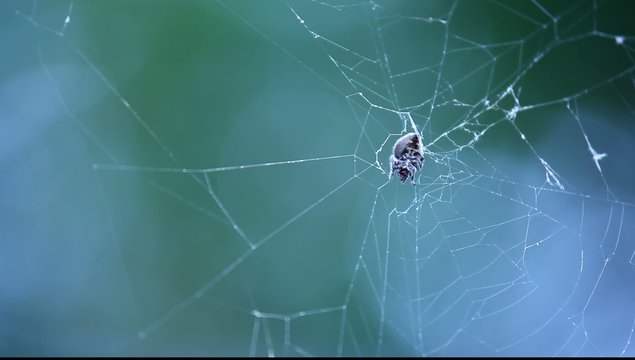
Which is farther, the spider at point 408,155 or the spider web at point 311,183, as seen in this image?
the spider web at point 311,183

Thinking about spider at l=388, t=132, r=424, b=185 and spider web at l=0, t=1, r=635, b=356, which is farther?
spider web at l=0, t=1, r=635, b=356

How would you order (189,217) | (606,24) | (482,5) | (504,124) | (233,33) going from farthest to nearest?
1. (189,217)
2. (233,33)
3. (504,124)
4. (482,5)
5. (606,24)

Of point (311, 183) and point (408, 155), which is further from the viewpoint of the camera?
point (311, 183)

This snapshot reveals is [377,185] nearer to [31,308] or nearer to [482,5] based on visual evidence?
[482,5]

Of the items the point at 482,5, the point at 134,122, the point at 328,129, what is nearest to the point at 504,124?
the point at 482,5
